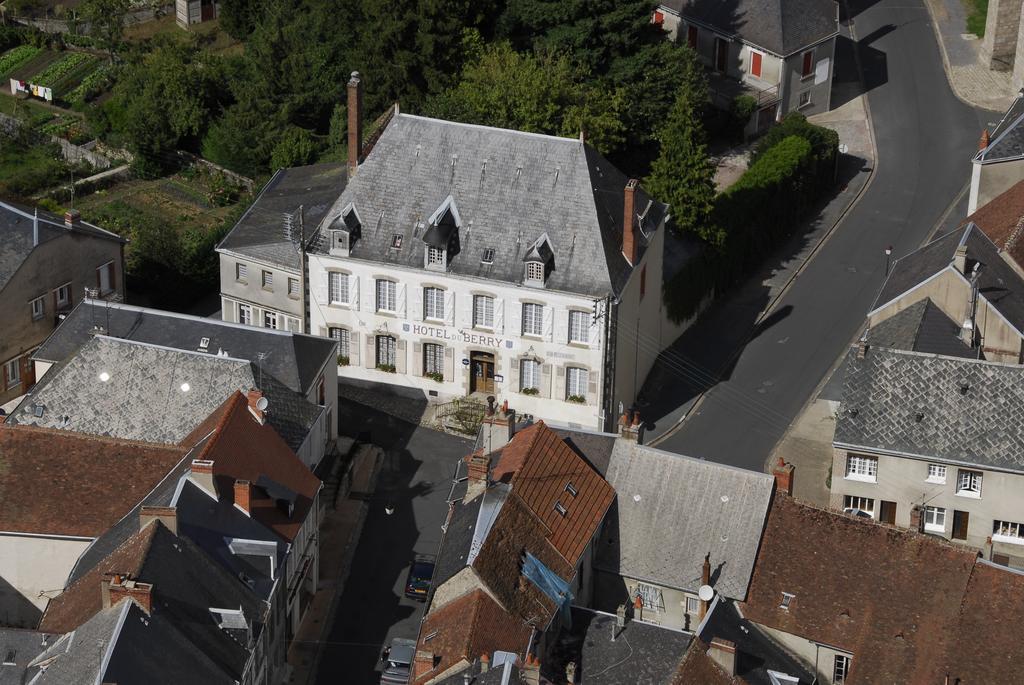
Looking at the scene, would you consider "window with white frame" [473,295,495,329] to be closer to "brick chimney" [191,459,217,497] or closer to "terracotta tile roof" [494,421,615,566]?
"terracotta tile roof" [494,421,615,566]

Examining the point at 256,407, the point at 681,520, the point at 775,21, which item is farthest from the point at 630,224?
the point at 775,21

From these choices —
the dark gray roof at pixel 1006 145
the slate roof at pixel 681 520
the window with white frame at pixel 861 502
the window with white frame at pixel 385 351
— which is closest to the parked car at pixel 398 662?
the slate roof at pixel 681 520

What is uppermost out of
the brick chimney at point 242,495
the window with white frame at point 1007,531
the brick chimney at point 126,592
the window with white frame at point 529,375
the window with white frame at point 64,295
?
the brick chimney at point 126,592

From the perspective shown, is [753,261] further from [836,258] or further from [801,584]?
[801,584]

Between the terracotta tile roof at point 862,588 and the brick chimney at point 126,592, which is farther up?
the brick chimney at point 126,592

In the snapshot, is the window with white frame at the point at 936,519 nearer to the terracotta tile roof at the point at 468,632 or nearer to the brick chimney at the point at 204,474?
the terracotta tile roof at the point at 468,632

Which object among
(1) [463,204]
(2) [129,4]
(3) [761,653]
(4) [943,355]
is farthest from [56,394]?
(2) [129,4]
